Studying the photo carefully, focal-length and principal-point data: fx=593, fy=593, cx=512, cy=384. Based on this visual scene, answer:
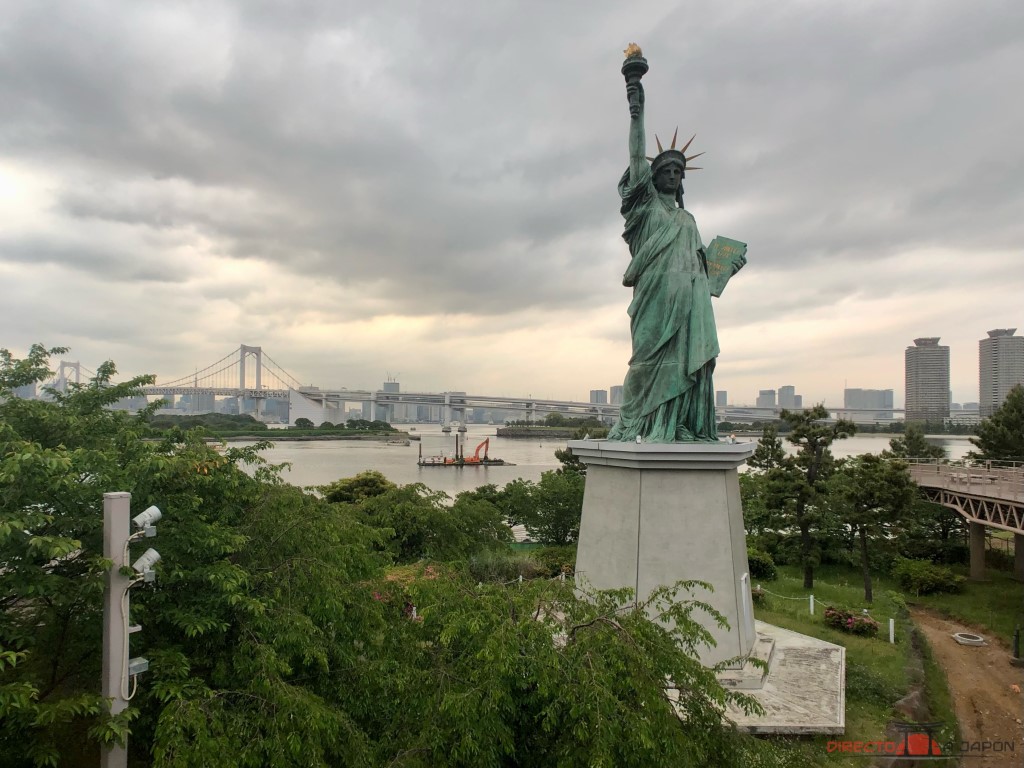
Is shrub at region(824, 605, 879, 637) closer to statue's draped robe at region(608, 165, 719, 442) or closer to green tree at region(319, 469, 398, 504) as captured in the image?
statue's draped robe at region(608, 165, 719, 442)

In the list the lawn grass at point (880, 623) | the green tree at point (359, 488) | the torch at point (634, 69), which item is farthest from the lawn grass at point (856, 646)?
the green tree at point (359, 488)

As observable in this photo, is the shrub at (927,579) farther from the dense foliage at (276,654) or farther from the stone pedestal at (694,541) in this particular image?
the dense foliage at (276,654)

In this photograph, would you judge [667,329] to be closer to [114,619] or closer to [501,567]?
[501,567]

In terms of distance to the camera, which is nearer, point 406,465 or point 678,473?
point 678,473

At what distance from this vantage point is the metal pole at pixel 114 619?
3176 millimetres

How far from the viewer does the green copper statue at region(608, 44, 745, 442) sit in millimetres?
8266

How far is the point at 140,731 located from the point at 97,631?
0.69 meters

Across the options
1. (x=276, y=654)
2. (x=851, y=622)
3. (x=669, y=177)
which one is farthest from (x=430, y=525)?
(x=276, y=654)

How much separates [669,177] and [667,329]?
2.31 metres

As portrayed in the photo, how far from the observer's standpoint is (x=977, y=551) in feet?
46.5

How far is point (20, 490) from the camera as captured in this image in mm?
3455

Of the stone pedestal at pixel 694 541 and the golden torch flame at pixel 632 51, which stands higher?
the golden torch flame at pixel 632 51

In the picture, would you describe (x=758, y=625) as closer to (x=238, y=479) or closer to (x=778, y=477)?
(x=778, y=477)

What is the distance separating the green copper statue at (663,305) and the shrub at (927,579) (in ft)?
28.4
